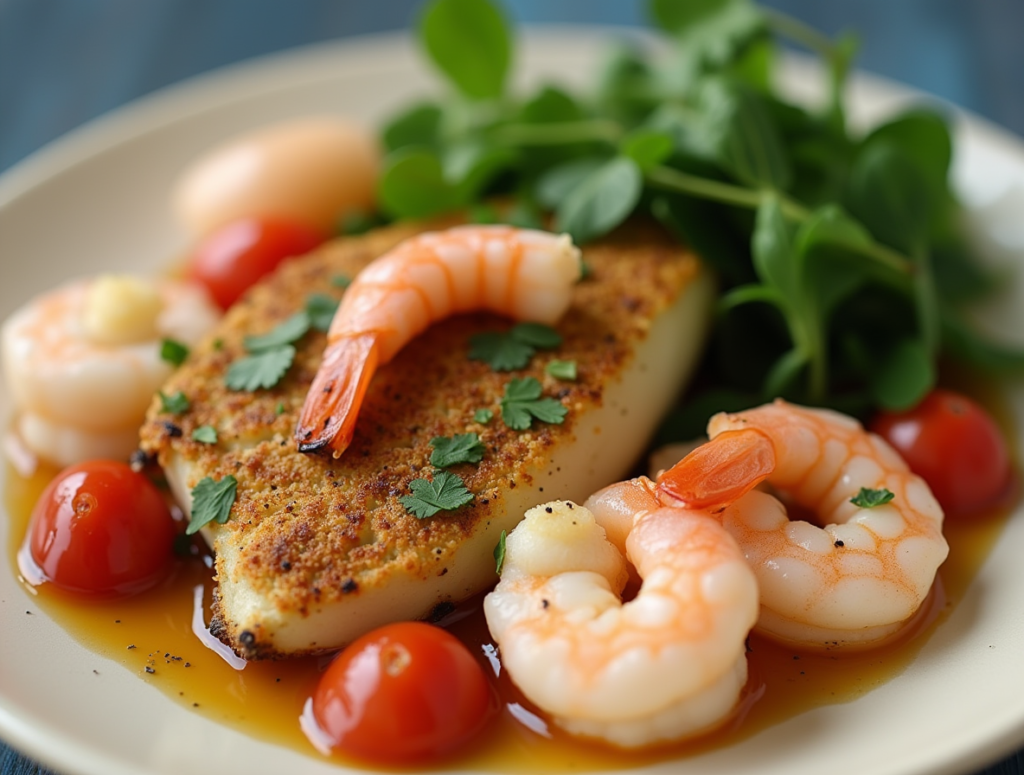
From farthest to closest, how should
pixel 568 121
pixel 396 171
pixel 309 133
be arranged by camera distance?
1. pixel 309 133
2. pixel 568 121
3. pixel 396 171

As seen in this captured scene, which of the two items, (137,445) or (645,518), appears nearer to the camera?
(645,518)

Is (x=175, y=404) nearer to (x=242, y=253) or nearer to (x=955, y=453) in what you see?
(x=242, y=253)

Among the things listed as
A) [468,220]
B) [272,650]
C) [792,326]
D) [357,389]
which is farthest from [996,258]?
[272,650]

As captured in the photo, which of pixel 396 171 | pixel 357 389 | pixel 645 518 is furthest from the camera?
pixel 396 171

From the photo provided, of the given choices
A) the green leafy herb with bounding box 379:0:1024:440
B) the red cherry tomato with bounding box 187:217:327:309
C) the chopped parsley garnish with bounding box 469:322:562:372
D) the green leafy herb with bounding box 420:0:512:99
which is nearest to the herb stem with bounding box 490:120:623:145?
the green leafy herb with bounding box 379:0:1024:440

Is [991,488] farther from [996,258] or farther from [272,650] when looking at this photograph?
[272,650]

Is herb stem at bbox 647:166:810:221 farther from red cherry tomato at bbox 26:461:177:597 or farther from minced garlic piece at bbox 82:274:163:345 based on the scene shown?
red cherry tomato at bbox 26:461:177:597

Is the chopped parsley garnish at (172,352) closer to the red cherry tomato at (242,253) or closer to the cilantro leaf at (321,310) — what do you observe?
the cilantro leaf at (321,310)
